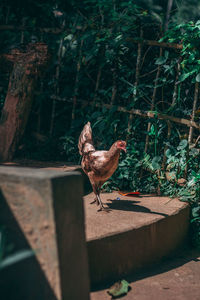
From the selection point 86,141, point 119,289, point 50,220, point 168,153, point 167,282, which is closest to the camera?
point 50,220

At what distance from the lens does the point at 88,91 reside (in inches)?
189

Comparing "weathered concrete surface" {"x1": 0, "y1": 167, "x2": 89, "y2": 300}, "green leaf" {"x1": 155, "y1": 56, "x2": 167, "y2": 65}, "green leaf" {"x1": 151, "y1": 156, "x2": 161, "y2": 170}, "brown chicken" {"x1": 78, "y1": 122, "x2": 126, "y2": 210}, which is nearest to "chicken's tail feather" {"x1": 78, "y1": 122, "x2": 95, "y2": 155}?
"brown chicken" {"x1": 78, "y1": 122, "x2": 126, "y2": 210}

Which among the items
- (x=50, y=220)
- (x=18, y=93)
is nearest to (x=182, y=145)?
(x=18, y=93)

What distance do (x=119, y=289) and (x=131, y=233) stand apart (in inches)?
18.2

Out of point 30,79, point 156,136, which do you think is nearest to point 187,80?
point 156,136

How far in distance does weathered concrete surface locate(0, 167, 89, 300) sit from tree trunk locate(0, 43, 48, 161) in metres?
A: 2.68

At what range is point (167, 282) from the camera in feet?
9.23

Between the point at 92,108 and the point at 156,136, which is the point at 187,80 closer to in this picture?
the point at 156,136

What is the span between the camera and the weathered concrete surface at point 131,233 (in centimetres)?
271

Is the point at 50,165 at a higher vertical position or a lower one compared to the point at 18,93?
lower

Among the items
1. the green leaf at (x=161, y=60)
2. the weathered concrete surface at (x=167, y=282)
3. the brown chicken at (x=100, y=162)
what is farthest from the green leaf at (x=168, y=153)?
the weathered concrete surface at (x=167, y=282)

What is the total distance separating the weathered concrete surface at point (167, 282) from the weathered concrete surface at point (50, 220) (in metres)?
0.77

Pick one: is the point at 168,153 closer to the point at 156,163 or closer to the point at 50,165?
the point at 156,163

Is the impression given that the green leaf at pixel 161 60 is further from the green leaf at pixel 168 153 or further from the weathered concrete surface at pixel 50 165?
the weathered concrete surface at pixel 50 165
